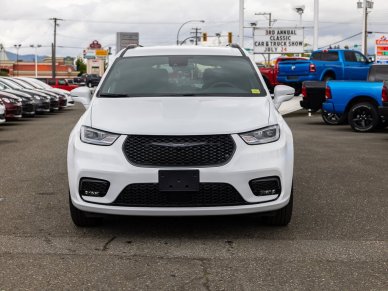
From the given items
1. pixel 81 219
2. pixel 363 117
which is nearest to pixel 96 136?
pixel 81 219

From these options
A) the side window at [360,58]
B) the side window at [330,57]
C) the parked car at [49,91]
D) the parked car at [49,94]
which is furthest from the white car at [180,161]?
the side window at [360,58]

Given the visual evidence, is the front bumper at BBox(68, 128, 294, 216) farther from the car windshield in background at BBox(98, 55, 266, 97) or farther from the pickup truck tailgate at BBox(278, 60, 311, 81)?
the pickup truck tailgate at BBox(278, 60, 311, 81)

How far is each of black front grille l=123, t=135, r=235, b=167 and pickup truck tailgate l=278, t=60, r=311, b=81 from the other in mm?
22326

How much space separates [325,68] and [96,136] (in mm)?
23006

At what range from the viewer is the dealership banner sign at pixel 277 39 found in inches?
1495

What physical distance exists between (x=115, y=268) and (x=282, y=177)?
164 centimetres

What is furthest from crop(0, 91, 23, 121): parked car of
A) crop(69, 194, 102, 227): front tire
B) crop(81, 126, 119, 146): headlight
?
crop(81, 126, 119, 146): headlight

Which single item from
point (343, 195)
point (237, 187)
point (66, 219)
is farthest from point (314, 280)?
point (343, 195)

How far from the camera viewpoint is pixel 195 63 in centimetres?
693

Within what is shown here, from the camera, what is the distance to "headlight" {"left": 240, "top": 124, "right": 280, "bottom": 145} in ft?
17.7

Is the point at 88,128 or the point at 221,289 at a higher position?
the point at 88,128

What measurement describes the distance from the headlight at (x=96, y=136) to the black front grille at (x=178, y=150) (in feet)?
0.50

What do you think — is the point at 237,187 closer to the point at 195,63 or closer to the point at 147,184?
the point at 147,184

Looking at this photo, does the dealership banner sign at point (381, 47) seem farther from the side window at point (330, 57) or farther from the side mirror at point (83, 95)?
the side mirror at point (83, 95)
